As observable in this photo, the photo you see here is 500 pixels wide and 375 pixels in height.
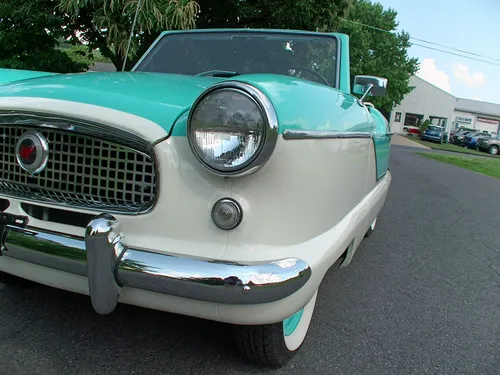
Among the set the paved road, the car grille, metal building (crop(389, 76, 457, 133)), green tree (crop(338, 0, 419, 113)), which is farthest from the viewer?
metal building (crop(389, 76, 457, 133))

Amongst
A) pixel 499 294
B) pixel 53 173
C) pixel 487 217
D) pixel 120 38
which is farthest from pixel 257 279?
pixel 120 38

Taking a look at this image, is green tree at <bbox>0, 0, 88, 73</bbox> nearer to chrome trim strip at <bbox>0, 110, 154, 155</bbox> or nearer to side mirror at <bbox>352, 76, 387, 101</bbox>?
side mirror at <bbox>352, 76, 387, 101</bbox>

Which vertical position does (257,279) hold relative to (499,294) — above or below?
above

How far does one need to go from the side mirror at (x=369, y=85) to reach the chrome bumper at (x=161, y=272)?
5.92 feet

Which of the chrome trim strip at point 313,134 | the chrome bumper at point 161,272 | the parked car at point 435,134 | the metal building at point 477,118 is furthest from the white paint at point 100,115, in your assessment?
the metal building at point 477,118

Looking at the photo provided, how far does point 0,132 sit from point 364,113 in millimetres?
1808

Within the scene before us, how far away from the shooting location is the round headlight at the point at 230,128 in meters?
1.40

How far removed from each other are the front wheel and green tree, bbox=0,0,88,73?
6.45m

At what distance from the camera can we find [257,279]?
1.37 metres

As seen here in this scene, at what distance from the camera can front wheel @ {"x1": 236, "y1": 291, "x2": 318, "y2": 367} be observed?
5.63 ft

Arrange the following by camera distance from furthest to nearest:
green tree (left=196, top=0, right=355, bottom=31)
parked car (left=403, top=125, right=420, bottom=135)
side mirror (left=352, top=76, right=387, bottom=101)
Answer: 1. parked car (left=403, top=125, right=420, bottom=135)
2. green tree (left=196, top=0, right=355, bottom=31)
3. side mirror (left=352, top=76, right=387, bottom=101)

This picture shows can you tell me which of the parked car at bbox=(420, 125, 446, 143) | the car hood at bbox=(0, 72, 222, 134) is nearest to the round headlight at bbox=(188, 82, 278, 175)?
the car hood at bbox=(0, 72, 222, 134)

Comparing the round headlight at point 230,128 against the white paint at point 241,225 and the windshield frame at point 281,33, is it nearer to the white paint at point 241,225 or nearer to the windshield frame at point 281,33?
the white paint at point 241,225

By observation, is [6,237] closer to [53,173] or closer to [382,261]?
[53,173]
